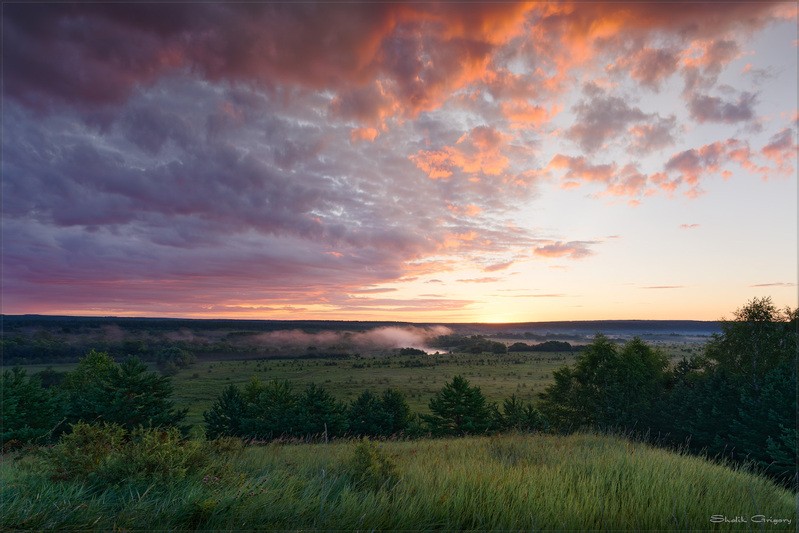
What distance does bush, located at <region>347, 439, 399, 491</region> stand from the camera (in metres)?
5.98

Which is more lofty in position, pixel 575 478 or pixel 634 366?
pixel 575 478

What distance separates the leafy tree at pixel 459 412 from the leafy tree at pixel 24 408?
39.5 m

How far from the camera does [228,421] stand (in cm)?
5134

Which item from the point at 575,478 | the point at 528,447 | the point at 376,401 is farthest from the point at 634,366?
the point at 575,478

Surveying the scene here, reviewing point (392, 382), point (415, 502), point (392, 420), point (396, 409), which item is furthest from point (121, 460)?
point (392, 382)

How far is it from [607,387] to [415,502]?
43279 mm

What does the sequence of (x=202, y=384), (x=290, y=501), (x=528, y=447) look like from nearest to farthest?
1. (x=290, y=501)
2. (x=528, y=447)
3. (x=202, y=384)

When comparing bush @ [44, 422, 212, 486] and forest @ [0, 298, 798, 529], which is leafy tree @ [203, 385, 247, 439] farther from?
bush @ [44, 422, 212, 486]

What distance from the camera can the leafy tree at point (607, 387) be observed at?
1544 inches

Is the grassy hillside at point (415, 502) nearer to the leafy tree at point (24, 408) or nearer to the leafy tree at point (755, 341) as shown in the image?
the leafy tree at point (755, 341)

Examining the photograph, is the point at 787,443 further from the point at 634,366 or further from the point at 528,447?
the point at 634,366

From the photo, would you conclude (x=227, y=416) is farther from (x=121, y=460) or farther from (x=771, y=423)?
(x=771, y=423)

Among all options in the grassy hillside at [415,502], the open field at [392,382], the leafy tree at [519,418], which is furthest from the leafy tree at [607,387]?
the grassy hillside at [415,502]

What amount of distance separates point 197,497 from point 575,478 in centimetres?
584
